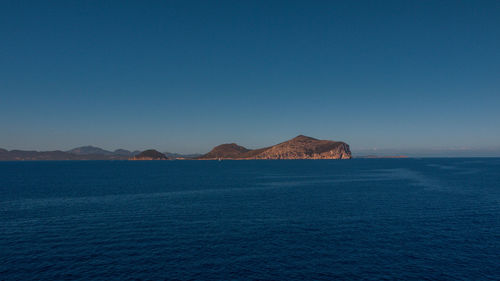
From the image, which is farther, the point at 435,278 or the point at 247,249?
the point at 247,249

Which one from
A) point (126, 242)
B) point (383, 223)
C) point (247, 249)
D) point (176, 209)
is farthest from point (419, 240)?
point (176, 209)

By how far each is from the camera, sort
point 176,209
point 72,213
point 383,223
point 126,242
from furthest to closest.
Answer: point 176,209 < point 72,213 < point 383,223 < point 126,242

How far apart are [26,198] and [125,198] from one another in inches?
1157

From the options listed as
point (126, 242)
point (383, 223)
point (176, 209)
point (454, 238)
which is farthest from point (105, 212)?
point (454, 238)

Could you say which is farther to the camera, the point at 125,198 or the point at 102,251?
the point at 125,198

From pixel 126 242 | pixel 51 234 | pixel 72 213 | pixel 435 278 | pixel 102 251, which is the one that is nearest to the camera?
pixel 435 278

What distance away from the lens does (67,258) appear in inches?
1428

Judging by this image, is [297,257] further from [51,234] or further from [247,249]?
A: [51,234]

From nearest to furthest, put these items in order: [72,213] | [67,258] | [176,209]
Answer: [67,258], [72,213], [176,209]

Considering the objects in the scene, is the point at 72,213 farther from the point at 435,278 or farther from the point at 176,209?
the point at 435,278

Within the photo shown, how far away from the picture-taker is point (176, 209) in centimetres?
6738

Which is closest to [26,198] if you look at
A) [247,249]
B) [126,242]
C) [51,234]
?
[51,234]

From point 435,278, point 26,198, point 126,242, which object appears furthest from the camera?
point 26,198

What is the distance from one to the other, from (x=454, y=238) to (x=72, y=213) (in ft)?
251
